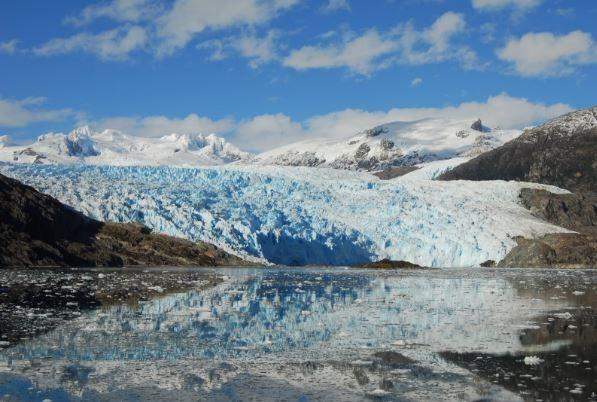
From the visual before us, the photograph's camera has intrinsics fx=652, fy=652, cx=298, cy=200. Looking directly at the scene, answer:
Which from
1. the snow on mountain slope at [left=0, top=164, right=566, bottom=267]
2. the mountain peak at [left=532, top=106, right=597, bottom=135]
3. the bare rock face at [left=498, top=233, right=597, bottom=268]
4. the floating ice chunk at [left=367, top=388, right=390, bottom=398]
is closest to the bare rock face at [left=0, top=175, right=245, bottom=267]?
the snow on mountain slope at [left=0, top=164, right=566, bottom=267]

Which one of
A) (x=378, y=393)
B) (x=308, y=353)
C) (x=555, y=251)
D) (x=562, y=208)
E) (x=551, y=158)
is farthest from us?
(x=551, y=158)

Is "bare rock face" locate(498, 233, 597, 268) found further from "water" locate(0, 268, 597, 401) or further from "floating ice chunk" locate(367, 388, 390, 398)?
"floating ice chunk" locate(367, 388, 390, 398)

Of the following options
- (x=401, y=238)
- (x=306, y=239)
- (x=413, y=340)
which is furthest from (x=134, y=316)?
(x=401, y=238)

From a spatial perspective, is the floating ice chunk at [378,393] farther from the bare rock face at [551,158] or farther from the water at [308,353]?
the bare rock face at [551,158]

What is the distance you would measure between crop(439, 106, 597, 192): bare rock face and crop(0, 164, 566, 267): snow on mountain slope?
66.2 metres

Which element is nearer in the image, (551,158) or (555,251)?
(555,251)

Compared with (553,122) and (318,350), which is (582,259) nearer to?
(318,350)

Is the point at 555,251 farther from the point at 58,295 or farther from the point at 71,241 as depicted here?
the point at 58,295

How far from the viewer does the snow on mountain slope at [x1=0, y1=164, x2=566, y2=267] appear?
136 feet

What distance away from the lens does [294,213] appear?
4512cm

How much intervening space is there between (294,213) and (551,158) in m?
97.3

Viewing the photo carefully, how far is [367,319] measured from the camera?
44.8 feet

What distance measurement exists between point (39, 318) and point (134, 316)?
1826 mm

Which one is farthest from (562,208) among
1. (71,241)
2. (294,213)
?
(71,241)
